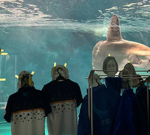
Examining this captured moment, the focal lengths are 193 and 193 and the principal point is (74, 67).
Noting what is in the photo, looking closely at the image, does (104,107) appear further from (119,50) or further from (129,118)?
(119,50)

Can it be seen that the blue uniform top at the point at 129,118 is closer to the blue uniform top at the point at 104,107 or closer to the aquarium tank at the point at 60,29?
the blue uniform top at the point at 104,107

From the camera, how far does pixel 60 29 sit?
8812 mm

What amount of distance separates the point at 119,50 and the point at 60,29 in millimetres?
2956

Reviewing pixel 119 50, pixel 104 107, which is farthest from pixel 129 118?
pixel 119 50

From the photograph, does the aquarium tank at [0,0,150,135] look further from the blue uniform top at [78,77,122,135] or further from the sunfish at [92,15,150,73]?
the blue uniform top at [78,77,122,135]

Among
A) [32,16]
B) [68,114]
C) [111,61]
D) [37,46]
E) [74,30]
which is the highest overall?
[32,16]

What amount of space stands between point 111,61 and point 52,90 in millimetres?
1167

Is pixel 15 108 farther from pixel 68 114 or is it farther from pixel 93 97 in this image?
pixel 93 97

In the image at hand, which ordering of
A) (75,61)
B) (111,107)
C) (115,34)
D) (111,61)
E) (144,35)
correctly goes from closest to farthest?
(111,107) → (111,61) → (115,34) → (144,35) → (75,61)

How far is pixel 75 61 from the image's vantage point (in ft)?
32.2

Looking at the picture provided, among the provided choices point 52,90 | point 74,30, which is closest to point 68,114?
point 52,90

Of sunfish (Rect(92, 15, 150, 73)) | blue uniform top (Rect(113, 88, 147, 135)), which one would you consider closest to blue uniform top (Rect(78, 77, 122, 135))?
blue uniform top (Rect(113, 88, 147, 135))

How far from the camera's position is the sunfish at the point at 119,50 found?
23.5 feet

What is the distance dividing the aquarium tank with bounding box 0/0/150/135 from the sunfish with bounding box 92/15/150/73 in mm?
42
